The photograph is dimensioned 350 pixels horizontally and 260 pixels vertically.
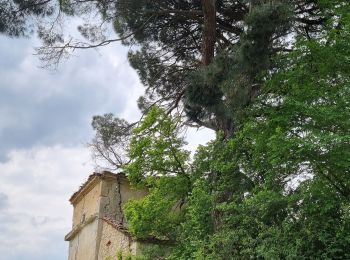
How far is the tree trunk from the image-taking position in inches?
444

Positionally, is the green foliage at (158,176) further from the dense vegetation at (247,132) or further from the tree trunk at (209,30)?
the tree trunk at (209,30)

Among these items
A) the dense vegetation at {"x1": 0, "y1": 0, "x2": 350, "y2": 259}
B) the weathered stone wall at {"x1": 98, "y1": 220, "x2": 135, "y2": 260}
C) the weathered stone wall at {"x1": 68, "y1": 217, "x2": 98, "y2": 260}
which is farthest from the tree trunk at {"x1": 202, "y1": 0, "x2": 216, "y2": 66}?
the weathered stone wall at {"x1": 68, "y1": 217, "x2": 98, "y2": 260}

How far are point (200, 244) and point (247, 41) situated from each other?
4291 millimetres

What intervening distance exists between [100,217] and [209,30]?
271 inches

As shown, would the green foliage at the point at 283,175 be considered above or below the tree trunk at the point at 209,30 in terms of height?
below

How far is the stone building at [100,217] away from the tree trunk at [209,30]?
5.19 metres

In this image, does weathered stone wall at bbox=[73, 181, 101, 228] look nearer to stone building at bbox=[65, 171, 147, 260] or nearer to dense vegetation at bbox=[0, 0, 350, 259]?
stone building at bbox=[65, 171, 147, 260]

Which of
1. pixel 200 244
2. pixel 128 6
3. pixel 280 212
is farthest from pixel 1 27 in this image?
pixel 280 212

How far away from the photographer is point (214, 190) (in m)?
10.6

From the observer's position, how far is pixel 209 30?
11.5m

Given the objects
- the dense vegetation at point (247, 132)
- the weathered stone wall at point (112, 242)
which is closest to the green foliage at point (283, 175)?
the dense vegetation at point (247, 132)

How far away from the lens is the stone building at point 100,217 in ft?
44.8

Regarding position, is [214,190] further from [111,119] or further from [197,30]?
[111,119]

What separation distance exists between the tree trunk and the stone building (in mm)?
5194
